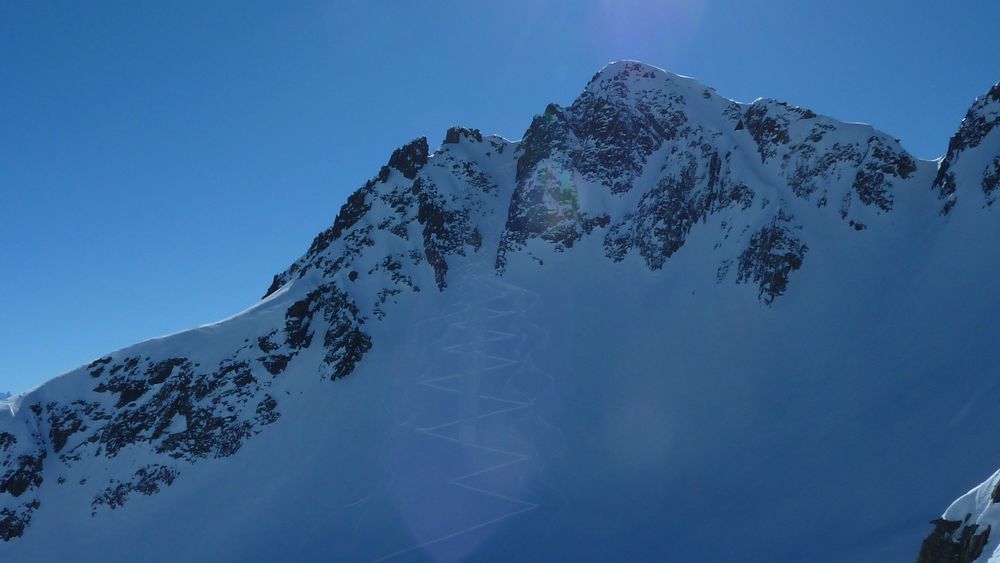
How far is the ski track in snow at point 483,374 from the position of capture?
150 feet

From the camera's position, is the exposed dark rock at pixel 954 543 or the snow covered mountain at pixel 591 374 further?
the snow covered mountain at pixel 591 374

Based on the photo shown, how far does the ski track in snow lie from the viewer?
4580 cm

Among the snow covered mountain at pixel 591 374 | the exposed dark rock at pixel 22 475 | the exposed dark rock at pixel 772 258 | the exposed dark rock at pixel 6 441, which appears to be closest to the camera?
the snow covered mountain at pixel 591 374

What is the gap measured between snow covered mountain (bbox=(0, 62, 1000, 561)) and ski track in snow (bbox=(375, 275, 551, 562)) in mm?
261

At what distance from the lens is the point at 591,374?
59031 millimetres

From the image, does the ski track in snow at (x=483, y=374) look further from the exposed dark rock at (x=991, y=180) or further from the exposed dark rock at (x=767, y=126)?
the exposed dark rock at (x=991, y=180)

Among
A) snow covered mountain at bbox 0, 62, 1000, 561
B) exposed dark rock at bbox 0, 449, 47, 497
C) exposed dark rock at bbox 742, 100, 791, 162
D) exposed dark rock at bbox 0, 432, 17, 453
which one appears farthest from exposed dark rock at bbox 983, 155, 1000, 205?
exposed dark rock at bbox 0, 432, 17, 453

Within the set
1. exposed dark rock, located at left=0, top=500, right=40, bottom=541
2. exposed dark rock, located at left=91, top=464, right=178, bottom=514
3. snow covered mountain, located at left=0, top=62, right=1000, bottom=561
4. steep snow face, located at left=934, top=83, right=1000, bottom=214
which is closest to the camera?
snow covered mountain, located at left=0, top=62, right=1000, bottom=561

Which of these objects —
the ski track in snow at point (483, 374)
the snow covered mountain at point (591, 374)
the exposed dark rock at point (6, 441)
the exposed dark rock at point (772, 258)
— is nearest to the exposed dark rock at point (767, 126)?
the snow covered mountain at point (591, 374)

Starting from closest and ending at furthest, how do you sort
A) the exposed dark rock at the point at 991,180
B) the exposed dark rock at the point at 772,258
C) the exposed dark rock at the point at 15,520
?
the exposed dark rock at the point at 991,180 < the exposed dark rock at the point at 15,520 < the exposed dark rock at the point at 772,258

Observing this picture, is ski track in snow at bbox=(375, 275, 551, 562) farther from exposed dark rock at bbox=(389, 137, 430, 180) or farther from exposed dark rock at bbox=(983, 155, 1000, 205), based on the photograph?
exposed dark rock at bbox=(983, 155, 1000, 205)

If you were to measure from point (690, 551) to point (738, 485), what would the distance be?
7268 mm

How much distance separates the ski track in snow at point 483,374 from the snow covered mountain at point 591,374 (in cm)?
26

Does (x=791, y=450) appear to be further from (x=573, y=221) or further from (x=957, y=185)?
(x=573, y=221)
